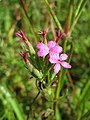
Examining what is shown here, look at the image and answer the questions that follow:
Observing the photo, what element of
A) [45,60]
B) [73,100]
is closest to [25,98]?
[73,100]

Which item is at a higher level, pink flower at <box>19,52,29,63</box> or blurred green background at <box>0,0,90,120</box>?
pink flower at <box>19,52,29,63</box>

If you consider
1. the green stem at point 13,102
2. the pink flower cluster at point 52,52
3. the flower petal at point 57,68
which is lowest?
the green stem at point 13,102

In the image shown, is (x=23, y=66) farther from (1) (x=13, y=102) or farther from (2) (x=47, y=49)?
(2) (x=47, y=49)

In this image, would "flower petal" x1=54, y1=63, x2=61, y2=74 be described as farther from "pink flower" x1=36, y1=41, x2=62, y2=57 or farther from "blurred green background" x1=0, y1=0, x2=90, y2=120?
"blurred green background" x1=0, y1=0, x2=90, y2=120

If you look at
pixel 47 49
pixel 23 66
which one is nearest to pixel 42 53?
pixel 47 49

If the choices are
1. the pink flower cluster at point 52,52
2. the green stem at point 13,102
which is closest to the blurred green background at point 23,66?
the green stem at point 13,102

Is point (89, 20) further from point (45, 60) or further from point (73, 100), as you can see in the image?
point (45, 60)

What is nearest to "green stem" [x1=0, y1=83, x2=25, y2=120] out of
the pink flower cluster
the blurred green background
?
the blurred green background

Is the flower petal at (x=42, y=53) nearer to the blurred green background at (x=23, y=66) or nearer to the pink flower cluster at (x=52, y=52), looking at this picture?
the pink flower cluster at (x=52, y=52)
